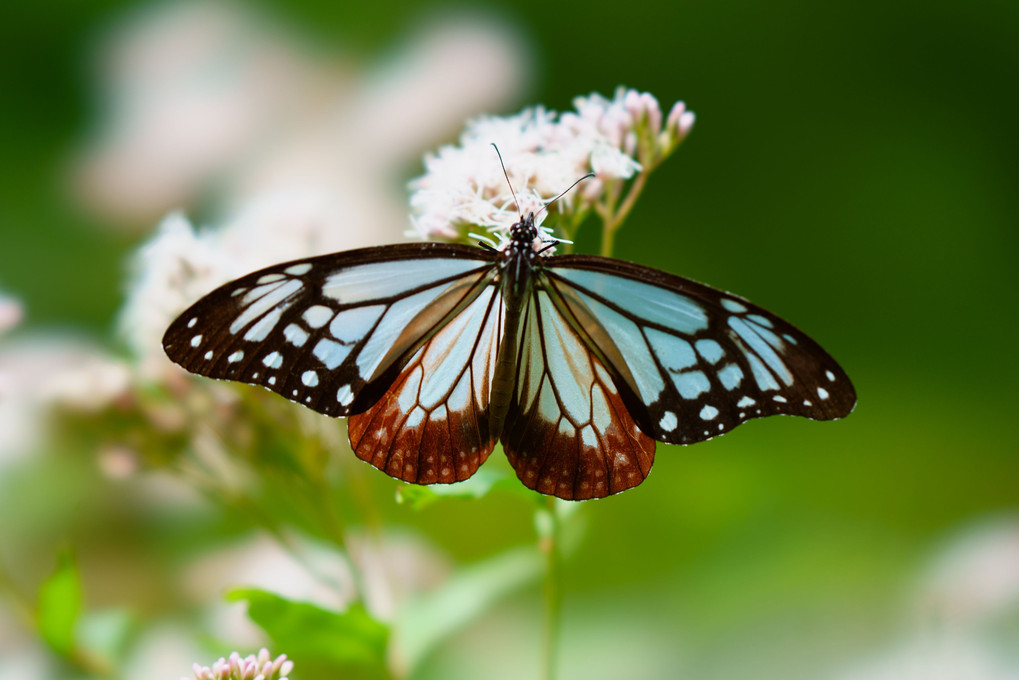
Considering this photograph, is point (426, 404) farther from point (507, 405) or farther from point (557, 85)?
point (557, 85)

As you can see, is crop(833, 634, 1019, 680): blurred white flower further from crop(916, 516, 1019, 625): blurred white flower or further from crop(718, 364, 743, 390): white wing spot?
crop(718, 364, 743, 390): white wing spot

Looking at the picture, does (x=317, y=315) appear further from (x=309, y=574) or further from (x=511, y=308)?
(x=309, y=574)

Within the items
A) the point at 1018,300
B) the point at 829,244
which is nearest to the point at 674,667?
the point at 829,244

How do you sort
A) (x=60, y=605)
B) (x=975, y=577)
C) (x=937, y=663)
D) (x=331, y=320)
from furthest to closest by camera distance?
(x=975, y=577), (x=937, y=663), (x=60, y=605), (x=331, y=320)

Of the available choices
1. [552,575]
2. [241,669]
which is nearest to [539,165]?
[552,575]

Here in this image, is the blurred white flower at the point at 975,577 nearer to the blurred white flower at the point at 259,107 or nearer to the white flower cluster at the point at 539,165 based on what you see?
the white flower cluster at the point at 539,165

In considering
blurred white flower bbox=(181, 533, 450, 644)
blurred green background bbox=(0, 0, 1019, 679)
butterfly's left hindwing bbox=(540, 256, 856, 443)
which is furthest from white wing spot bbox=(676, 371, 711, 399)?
blurred green background bbox=(0, 0, 1019, 679)
